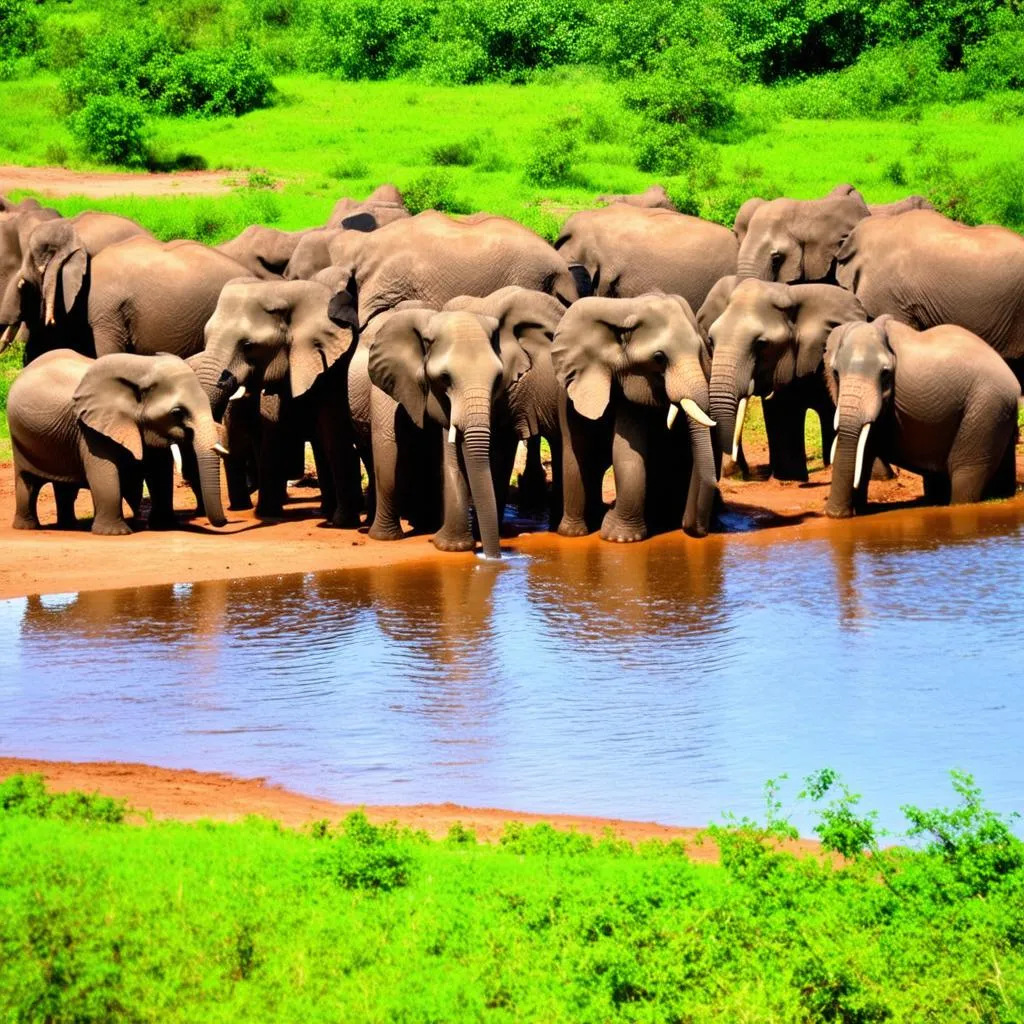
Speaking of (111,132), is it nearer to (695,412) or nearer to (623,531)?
(623,531)

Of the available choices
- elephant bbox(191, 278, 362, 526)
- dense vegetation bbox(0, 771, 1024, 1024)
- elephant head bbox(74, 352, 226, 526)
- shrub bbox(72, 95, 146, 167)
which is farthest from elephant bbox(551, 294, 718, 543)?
shrub bbox(72, 95, 146, 167)

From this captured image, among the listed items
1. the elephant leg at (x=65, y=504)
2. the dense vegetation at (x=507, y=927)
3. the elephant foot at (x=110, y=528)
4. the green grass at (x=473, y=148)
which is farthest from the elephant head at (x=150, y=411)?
the green grass at (x=473, y=148)

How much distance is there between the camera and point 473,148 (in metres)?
29.0

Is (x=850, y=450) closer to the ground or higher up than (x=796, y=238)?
closer to the ground

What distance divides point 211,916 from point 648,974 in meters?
1.32

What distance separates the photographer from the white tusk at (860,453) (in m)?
13.2

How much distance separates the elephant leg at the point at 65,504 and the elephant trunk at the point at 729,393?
450cm

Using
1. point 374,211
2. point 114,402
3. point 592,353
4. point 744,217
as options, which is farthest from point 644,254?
point 114,402

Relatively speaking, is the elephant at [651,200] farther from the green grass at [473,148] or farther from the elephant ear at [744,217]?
the green grass at [473,148]

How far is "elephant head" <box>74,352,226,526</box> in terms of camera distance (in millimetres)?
13102

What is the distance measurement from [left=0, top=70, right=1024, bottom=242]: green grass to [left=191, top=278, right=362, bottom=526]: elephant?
950cm

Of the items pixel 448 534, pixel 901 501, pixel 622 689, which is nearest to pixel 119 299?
pixel 448 534

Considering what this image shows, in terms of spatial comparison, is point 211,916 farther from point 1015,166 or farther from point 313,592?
point 1015,166

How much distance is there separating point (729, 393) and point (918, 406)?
1.29 m
